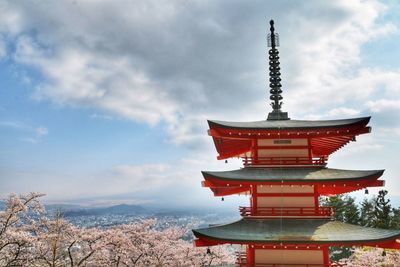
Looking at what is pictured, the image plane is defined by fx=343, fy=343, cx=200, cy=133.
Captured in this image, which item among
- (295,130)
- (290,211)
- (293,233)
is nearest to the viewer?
(293,233)

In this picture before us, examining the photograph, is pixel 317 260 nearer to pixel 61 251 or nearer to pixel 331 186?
pixel 331 186

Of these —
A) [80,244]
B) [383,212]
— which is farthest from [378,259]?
[80,244]

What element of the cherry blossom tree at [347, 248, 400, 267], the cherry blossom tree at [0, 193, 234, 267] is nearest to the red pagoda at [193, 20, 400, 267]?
the cherry blossom tree at [0, 193, 234, 267]

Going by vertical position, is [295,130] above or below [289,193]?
above

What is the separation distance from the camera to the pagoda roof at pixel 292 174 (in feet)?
55.5

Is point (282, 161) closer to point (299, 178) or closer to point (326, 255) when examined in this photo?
point (299, 178)

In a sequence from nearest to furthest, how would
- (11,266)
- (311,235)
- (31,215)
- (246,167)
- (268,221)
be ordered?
(311,235) < (268,221) < (246,167) < (11,266) < (31,215)

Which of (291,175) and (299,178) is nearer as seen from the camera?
(299,178)

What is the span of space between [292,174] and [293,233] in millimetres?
2976

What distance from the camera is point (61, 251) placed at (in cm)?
3069

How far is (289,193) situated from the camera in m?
17.7

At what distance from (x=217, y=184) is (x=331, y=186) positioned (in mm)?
5866

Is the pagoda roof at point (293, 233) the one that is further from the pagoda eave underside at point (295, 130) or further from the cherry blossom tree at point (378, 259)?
the cherry blossom tree at point (378, 259)

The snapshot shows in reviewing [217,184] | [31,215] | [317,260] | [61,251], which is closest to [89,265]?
[61,251]
